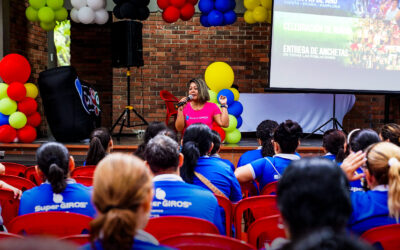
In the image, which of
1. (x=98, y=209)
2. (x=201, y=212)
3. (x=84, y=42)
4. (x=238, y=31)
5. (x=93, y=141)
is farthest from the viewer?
(x=84, y=42)

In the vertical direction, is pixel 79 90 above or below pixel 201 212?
above

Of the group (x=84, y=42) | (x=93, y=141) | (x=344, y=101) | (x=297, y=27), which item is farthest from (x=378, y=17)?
(x=84, y=42)

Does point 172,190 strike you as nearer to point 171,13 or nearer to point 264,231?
point 264,231

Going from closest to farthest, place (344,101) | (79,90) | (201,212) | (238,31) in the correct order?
(201,212) → (79,90) → (344,101) → (238,31)

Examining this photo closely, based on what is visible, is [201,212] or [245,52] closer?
[201,212]

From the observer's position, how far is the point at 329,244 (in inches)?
29.1

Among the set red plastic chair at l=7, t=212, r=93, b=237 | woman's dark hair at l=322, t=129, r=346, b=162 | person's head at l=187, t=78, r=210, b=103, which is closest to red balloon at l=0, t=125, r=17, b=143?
person's head at l=187, t=78, r=210, b=103

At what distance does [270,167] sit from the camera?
2.66 m

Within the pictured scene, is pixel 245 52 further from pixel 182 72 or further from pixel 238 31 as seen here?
pixel 182 72

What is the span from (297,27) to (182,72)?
9.70 feet

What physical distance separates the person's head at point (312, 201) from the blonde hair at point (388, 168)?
0.74 m

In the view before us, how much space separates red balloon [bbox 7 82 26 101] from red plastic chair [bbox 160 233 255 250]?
4.77 metres

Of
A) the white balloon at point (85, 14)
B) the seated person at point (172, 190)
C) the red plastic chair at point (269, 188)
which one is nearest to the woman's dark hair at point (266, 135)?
the red plastic chair at point (269, 188)

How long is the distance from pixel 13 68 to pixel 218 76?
2.77m
